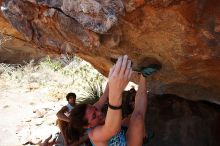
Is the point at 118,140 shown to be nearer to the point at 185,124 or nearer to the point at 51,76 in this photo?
the point at 185,124

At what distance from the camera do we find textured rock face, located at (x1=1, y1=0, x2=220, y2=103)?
3297 mm

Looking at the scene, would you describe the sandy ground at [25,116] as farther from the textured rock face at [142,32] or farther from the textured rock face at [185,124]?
the textured rock face at [142,32]

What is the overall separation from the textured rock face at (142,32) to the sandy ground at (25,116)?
2980 mm

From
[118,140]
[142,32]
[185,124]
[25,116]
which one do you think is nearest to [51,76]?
[25,116]

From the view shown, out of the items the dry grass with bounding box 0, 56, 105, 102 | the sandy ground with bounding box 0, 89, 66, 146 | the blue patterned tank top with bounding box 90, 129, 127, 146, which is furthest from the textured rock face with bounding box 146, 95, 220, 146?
the dry grass with bounding box 0, 56, 105, 102

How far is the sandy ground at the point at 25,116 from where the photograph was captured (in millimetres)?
7219

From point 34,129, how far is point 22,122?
21.8 inches

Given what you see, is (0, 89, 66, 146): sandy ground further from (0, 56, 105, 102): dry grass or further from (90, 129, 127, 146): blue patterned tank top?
(90, 129, 127, 146): blue patterned tank top

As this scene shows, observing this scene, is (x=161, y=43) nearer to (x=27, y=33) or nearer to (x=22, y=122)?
(x=27, y=33)

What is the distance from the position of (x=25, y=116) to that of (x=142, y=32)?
524 centimetres

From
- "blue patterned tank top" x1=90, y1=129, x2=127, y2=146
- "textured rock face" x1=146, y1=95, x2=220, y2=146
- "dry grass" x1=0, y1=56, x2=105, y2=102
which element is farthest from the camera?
"dry grass" x1=0, y1=56, x2=105, y2=102

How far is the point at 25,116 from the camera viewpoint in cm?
835

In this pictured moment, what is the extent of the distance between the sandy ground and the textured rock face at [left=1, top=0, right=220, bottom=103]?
2.98 meters

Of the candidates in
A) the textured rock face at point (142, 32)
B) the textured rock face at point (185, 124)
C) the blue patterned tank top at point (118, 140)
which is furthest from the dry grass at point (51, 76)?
the blue patterned tank top at point (118, 140)
